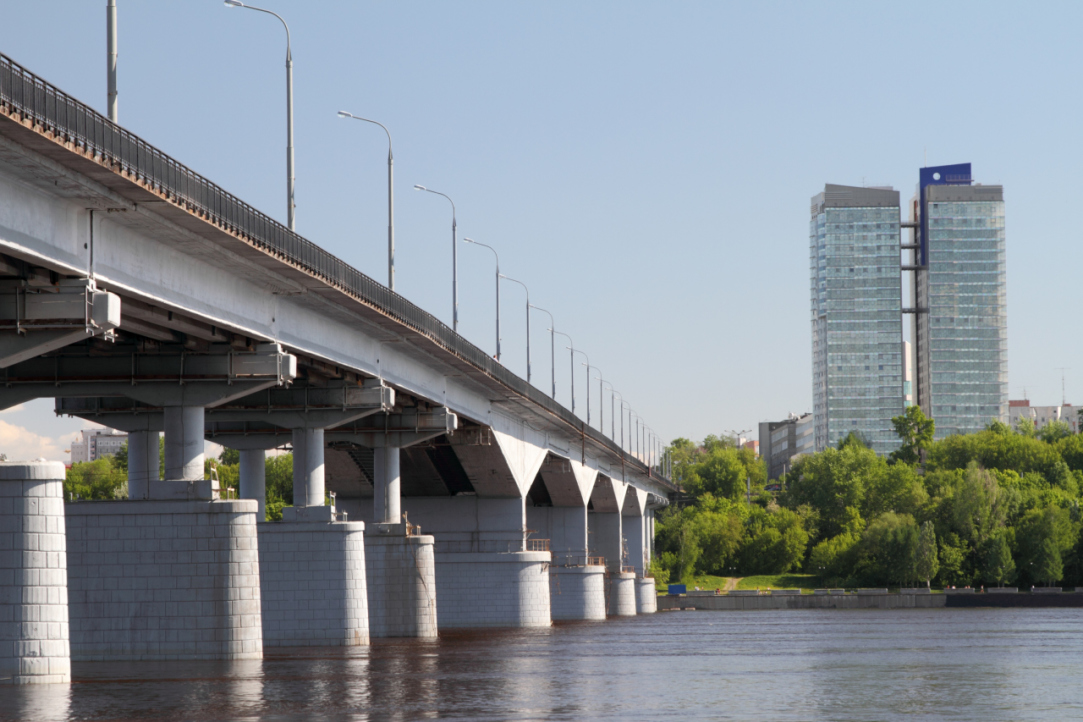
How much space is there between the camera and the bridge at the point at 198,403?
33.6 meters

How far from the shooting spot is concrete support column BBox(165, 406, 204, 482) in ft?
152

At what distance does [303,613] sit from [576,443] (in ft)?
170

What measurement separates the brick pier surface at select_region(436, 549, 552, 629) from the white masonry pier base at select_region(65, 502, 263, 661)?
3627 centimetres

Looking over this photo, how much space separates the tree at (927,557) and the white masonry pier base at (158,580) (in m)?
121

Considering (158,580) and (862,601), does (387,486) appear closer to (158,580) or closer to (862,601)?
(158,580)

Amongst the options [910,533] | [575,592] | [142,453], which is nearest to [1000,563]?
[910,533]

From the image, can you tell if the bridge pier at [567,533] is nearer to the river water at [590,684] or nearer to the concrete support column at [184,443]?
the river water at [590,684]

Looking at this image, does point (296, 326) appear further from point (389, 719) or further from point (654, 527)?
point (654, 527)

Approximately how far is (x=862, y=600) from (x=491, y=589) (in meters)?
79.0

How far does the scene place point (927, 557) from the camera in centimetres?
15625

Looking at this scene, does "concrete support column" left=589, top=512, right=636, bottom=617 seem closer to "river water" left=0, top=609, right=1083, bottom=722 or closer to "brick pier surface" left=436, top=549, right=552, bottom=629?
"brick pier surface" left=436, top=549, right=552, bottom=629

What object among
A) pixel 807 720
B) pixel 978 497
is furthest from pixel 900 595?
pixel 807 720

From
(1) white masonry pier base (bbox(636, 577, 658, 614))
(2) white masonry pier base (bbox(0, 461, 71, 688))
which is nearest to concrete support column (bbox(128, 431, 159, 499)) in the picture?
(2) white masonry pier base (bbox(0, 461, 71, 688))

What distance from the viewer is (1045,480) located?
18912 cm
